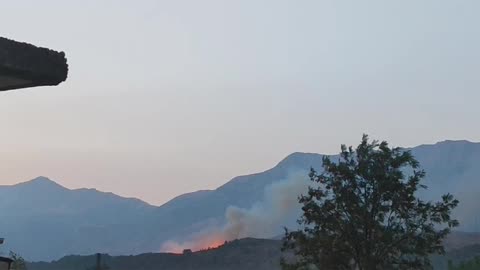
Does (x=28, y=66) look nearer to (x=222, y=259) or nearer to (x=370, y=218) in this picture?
(x=370, y=218)

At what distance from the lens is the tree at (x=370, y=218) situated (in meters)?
28.0

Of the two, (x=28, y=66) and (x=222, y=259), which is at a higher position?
(x=222, y=259)

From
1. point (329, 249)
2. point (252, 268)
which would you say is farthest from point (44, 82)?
point (252, 268)

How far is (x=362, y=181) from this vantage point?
96.1 feet

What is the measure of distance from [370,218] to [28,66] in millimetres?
25633

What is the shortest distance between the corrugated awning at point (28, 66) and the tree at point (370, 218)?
25.2 metres

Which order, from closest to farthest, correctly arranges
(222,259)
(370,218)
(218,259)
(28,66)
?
(28,66)
(370,218)
(222,259)
(218,259)

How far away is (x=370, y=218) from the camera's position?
28.0m

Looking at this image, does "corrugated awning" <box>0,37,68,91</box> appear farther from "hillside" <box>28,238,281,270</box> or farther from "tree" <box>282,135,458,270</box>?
"hillside" <box>28,238,281,270</box>

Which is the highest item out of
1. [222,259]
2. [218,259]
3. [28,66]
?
[218,259]

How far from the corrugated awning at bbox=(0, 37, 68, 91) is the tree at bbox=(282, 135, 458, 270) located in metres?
25.2

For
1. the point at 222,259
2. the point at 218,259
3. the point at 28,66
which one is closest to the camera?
the point at 28,66

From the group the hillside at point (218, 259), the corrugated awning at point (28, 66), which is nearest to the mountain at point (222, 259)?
the hillside at point (218, 259)

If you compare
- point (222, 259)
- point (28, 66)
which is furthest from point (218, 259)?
point (28, 66)
